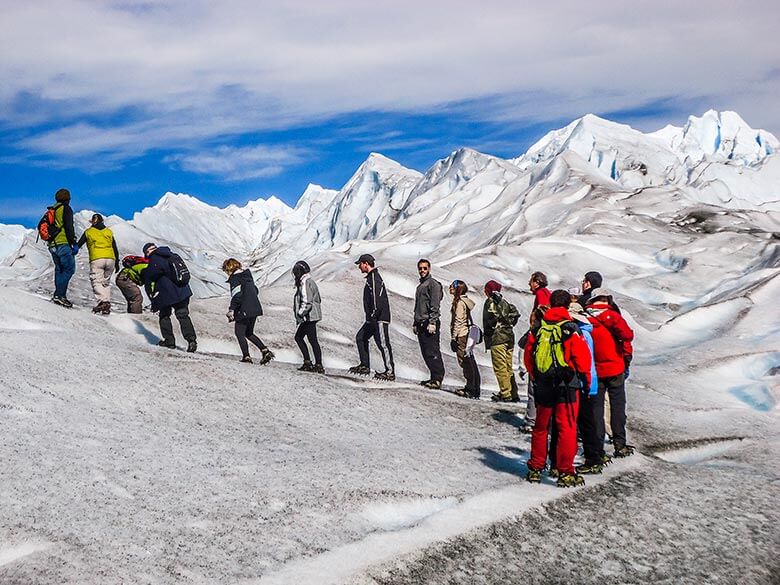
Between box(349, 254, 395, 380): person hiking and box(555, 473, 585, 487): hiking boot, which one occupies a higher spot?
box(349, 254, 395, 380): person hiking

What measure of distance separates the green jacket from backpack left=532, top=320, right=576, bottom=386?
192 inches

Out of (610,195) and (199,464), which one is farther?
(610,195)

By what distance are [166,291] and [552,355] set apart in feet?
27.7

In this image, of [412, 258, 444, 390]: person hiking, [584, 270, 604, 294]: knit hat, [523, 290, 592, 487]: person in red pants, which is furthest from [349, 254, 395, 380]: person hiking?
[523, 290, 592, 487]: person in red pants

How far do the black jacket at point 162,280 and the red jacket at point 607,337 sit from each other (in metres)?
8.10

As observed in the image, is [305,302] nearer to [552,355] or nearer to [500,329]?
[500,329]

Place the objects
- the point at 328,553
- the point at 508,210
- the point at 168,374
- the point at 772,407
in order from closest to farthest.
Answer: the point at 328,553 < the point at 168,374 < the point at 772,407 < the point at 508,210

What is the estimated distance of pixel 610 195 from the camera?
206ft

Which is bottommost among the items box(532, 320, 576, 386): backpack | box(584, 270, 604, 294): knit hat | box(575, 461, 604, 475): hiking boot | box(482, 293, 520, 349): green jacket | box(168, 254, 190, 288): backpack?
Answer: box(575, 461, 604, 475): hiking boot

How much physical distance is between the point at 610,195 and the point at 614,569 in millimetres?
59566

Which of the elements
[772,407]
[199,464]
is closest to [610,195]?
[772,407]

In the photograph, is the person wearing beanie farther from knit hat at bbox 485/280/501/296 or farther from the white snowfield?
the white snowfield

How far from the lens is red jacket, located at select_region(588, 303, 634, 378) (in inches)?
409

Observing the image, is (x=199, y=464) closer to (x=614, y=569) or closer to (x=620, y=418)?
(x=614, y=569)
